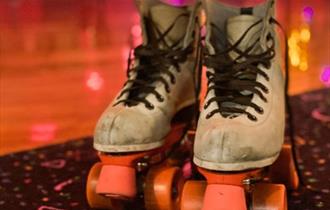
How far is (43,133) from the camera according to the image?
114cm

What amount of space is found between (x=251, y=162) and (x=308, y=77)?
34.2 inches

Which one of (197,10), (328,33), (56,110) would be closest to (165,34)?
(197,10)

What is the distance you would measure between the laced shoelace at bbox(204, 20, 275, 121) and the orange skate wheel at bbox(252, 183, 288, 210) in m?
0.09

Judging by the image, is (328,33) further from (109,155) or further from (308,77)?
(109,155)

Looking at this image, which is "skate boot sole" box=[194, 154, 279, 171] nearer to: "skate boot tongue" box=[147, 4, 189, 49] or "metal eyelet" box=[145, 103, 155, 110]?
"metal eyelet" box=[145, 103, 155, 110]

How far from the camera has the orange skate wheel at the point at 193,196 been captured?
0.70 meters

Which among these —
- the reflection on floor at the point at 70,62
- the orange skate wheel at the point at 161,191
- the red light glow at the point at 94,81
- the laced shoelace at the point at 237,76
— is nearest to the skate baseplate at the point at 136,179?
the orange skate wheel at the point at 161,191

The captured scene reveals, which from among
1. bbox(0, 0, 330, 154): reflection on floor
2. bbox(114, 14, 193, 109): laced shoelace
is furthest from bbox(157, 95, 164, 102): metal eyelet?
bbox(0, 0, 330, 154): reflection on floor

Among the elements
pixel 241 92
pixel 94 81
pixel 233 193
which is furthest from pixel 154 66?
pixel 94 81

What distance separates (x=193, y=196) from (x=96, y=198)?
0.47 ft

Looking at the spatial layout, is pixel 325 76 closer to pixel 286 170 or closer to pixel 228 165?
pixel 286 170

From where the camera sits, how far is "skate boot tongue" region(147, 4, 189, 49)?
0.84m

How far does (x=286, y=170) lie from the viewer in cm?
84

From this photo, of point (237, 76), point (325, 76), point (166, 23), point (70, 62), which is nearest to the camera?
point (237, 76)
